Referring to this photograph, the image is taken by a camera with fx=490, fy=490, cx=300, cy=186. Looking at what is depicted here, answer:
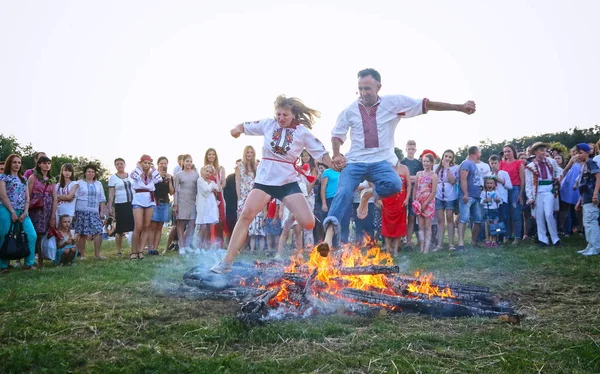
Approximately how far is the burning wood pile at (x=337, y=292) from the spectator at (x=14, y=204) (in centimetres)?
430

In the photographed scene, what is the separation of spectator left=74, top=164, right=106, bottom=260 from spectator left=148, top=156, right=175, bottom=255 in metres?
1.18

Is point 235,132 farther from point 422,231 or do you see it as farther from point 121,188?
point 422,231

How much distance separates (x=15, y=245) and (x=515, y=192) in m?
10.5

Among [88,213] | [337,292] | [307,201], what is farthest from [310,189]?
[337,292]

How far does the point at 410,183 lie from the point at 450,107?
4732mm

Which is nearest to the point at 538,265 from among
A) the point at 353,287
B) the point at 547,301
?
the point at 547,301

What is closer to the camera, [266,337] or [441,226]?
[266,337]

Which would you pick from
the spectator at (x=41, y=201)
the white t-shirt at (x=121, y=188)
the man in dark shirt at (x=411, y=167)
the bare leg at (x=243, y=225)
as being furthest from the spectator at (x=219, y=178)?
the bare leg at (x=243, y=225)

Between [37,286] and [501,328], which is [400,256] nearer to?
[501,328]

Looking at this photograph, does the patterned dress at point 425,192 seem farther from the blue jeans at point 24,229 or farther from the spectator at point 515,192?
the blue jeans at point 24,229

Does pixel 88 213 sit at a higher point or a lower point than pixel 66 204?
lower

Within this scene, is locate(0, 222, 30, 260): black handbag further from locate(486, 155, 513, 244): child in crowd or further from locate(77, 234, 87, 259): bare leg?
locate(486, 155, 513, 244): child in crowd

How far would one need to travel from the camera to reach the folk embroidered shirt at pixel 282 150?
6.20 metres

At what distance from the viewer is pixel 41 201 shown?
9625mm
